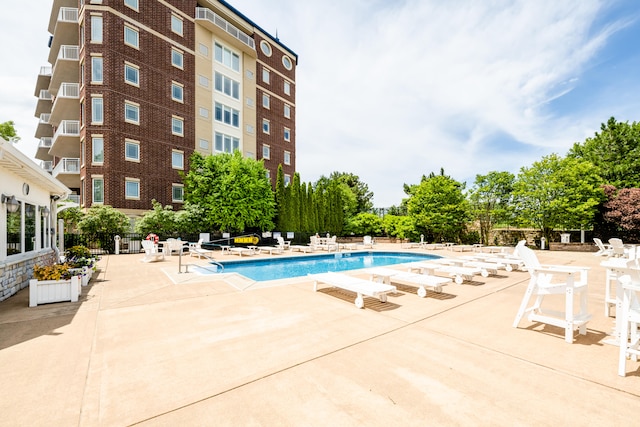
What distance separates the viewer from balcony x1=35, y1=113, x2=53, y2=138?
107 feet

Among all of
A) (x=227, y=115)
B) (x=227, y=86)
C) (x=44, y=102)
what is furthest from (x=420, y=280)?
(x=44, y=102)

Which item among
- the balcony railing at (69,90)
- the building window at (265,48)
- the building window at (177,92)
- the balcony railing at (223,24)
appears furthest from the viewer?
the building window at (265,48)


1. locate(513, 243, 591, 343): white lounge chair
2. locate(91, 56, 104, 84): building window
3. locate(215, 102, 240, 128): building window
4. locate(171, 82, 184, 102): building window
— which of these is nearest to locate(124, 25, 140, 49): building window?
locate(91, 56, 104, 84): building window

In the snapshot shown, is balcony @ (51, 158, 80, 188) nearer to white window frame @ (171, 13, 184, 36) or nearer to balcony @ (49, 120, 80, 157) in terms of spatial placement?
balcony @ (49, 120, 80, 157)

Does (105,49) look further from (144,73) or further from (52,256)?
(52,256)

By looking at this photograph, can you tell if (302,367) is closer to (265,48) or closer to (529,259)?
Result: (529,259)

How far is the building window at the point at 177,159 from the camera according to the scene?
23.1 m

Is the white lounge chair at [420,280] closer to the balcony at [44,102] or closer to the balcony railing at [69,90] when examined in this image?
the balcony railing at [69,90]

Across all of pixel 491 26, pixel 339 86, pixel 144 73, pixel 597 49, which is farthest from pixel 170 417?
pixel 144 73

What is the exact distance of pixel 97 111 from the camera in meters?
20.0

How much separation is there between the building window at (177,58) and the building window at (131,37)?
2.52 metres

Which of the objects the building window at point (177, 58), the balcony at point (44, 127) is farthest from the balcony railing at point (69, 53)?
the balcony at point (44, 127)

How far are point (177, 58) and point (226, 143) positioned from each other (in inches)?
306

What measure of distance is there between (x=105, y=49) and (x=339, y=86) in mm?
16871
